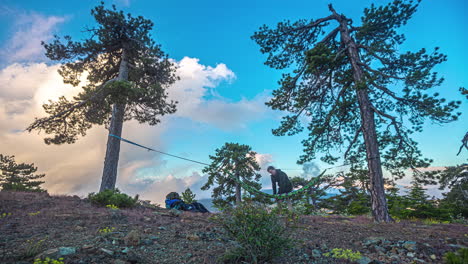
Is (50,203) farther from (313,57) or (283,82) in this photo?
(313,57)

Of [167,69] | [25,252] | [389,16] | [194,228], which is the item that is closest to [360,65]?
[389,16]

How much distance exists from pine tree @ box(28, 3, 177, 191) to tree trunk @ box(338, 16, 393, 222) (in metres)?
9.65

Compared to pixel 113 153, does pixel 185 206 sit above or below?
below

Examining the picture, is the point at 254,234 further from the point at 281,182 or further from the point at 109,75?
the point at 109,75

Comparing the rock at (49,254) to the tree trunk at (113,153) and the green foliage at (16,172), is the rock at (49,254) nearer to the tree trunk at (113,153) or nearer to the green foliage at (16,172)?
the tree trunk at (113,153)

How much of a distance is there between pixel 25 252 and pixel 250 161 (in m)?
16.8

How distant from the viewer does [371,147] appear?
871 centimetres

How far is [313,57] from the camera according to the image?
850 centimetres

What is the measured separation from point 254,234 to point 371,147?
7.28 meters

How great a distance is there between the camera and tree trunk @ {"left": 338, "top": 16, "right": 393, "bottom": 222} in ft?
26.7

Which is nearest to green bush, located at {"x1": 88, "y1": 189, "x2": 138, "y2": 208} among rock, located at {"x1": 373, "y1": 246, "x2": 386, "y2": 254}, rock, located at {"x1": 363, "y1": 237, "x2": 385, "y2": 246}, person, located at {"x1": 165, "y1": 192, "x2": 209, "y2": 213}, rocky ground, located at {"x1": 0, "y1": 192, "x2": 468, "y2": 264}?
person, located at {"x1": 165, "y1": 192, "x2": 209, "y2": 213}

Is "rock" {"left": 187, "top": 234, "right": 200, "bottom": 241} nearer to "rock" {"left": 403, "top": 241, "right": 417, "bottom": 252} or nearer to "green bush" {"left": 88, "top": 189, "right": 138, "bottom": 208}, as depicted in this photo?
"rock" {"left": 403, "top": 241, "right": 417, "bottom": 252}

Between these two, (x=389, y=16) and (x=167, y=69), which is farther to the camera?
(x=167, y=69)

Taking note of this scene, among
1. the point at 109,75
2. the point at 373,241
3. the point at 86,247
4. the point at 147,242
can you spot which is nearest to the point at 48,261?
the point at 86,247
